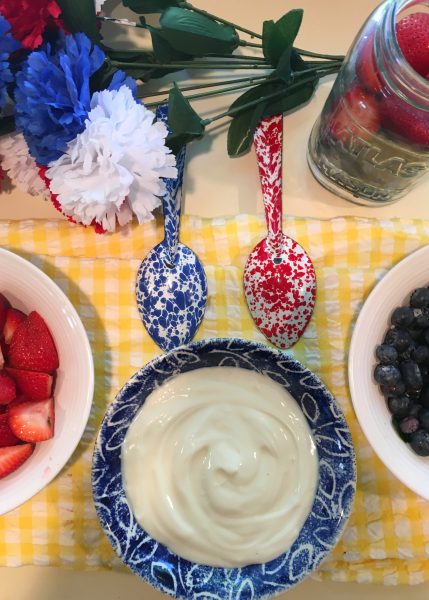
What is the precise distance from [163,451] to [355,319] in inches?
13.7

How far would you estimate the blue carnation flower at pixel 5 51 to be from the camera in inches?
26.2

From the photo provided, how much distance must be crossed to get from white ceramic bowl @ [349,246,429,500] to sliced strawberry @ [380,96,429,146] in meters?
0.16

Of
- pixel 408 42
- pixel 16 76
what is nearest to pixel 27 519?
pixel 16 76

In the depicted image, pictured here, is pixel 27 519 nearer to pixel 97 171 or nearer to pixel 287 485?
pixel 287 485

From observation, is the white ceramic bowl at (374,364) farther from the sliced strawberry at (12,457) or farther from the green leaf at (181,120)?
the sliced strawberry at (12,457)

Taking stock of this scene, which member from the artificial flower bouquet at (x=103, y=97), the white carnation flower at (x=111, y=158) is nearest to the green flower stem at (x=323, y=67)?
the artificial flower bouquet at (x=103, y=97)

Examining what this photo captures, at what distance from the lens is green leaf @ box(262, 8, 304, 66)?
76cm

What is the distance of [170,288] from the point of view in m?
0.83

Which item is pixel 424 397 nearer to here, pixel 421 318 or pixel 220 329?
pixel 421 318

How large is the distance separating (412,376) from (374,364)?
53 millimetres

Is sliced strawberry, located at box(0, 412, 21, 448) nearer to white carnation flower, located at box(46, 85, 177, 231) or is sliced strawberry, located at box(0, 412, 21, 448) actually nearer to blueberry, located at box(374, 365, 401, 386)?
white carnation flower, located at box(46, 85, 177, 231)

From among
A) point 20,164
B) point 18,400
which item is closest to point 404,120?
point 20,164

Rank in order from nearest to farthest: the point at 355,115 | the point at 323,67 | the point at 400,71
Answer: the point at 400,71 < the point at 355,115 < the point at 323,67

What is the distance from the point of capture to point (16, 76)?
0.70 m
